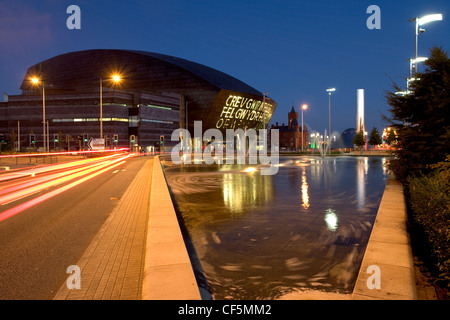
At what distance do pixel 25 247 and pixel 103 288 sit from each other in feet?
9.95

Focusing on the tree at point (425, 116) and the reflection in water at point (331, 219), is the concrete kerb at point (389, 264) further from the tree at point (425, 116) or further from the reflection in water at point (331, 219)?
the tree at point (425, 116)

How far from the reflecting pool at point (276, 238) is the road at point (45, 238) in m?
2.24

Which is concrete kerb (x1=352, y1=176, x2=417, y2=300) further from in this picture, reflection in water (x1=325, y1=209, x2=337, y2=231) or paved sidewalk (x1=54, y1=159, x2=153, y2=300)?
paved sidewalk (x1=54, y1=159, x2=153, y2=300)

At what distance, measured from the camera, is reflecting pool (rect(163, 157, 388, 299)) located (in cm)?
486

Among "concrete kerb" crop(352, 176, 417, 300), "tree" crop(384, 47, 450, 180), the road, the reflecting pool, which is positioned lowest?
the reflecting pool

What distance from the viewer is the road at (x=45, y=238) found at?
15.6 feet

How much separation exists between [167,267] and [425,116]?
40.1 feet

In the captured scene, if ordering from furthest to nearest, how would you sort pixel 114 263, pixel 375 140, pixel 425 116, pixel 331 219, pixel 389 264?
pixel 375 140
pixel 425 116
pixel 331 219
pixel 114 263
pixel 389 264

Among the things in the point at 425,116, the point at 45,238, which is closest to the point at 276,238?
the point at 45,238

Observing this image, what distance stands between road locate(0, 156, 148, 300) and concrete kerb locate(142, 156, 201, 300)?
1.28 m

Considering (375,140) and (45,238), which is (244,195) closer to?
(45,238)

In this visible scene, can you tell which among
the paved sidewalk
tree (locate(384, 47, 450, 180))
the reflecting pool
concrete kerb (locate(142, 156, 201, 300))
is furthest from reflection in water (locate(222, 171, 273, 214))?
tree (locate(384, 47, 450, 180))

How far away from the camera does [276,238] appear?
7129 millimetres

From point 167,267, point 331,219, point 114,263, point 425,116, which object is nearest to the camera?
point 167,267
